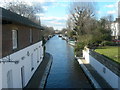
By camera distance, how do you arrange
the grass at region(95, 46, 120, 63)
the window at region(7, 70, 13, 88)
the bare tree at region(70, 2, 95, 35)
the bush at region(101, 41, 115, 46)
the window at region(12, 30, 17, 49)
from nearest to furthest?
the window at region(7, 70, 13, 88), the window at region(12, 30, 17, 49), the grass at region(95, 46, 120, 63), the bush at region(101, 41, 115, 46), the bare tree at region(70, 2, 95, 35)

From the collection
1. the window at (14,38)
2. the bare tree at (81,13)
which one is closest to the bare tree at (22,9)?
the bare tree at (81,13)

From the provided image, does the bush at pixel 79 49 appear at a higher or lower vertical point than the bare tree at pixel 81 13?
lower

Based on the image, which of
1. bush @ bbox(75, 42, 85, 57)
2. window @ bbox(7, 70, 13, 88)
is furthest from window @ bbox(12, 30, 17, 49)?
bush @ bbox(75, 42, 85, 57)

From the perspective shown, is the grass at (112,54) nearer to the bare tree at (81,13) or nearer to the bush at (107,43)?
the bush at (107,43)

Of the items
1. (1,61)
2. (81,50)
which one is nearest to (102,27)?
(81,50)

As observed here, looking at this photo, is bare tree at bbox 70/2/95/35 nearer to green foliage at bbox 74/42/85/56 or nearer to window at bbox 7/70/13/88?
green foliage at bbox 74/42/85/56

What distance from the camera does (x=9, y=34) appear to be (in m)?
8.84

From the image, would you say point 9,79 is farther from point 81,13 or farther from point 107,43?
point 81,13

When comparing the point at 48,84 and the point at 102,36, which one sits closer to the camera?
the point at 48,84

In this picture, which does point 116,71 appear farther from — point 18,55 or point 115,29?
point 115,29

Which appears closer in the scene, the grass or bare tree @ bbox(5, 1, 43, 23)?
the grass

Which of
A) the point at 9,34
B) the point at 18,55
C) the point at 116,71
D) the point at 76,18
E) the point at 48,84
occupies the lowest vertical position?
the point at 48,84

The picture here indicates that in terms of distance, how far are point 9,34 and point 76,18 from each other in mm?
35147

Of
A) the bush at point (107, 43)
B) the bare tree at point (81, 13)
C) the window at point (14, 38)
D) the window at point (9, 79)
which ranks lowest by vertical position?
the window at point (9, 79)
